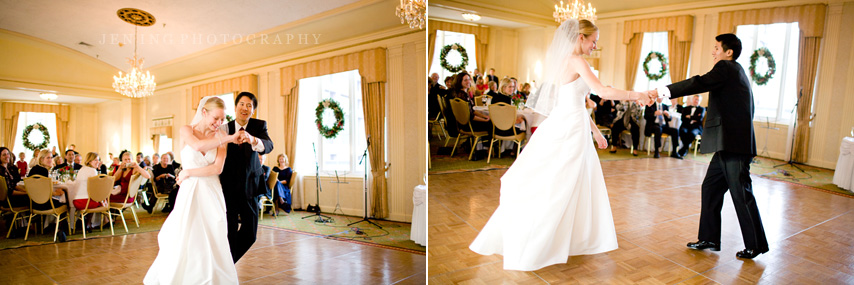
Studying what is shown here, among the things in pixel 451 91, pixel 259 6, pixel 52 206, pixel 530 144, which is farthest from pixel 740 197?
pixel 52 206

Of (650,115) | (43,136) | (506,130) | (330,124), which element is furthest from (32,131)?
(650,115)

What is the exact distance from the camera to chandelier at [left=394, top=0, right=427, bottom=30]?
68.9 inches

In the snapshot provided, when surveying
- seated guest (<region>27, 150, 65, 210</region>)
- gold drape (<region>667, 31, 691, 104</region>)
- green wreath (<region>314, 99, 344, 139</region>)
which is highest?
gold drape (<region>667, 31, 691, 104</region>)

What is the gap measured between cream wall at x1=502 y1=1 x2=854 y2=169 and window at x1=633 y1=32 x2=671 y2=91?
0.20 m

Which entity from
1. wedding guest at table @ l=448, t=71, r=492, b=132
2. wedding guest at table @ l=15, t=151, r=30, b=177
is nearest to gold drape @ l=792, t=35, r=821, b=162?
wedding guest at table @ l=448, t=71, r=492, b=132

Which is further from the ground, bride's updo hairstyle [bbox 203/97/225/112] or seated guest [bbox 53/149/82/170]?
bride's updo hairstyle [bbox 203/97/225/112]

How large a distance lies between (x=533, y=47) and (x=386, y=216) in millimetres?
2097

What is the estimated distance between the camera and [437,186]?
131 inches

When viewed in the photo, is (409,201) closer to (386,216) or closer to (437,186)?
(386,216)

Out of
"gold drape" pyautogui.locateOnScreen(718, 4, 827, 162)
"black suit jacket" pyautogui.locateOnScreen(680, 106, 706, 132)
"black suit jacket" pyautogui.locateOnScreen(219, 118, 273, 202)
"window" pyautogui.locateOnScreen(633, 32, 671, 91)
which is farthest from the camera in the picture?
"black suit jacket" pyautogui.locateOnScreen(680, 106, 706, 132)

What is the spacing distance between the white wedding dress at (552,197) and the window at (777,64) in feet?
8.27

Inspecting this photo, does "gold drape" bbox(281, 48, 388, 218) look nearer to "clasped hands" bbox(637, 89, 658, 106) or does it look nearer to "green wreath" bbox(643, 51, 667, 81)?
"clasped hands" bbox(637, 89, 658, 106)

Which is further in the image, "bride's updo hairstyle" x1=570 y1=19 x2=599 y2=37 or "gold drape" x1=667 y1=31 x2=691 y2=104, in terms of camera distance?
"gold drape" x1=667 y1=31 x2=691 y2=104

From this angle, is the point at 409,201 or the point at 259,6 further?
the point at 409,201
